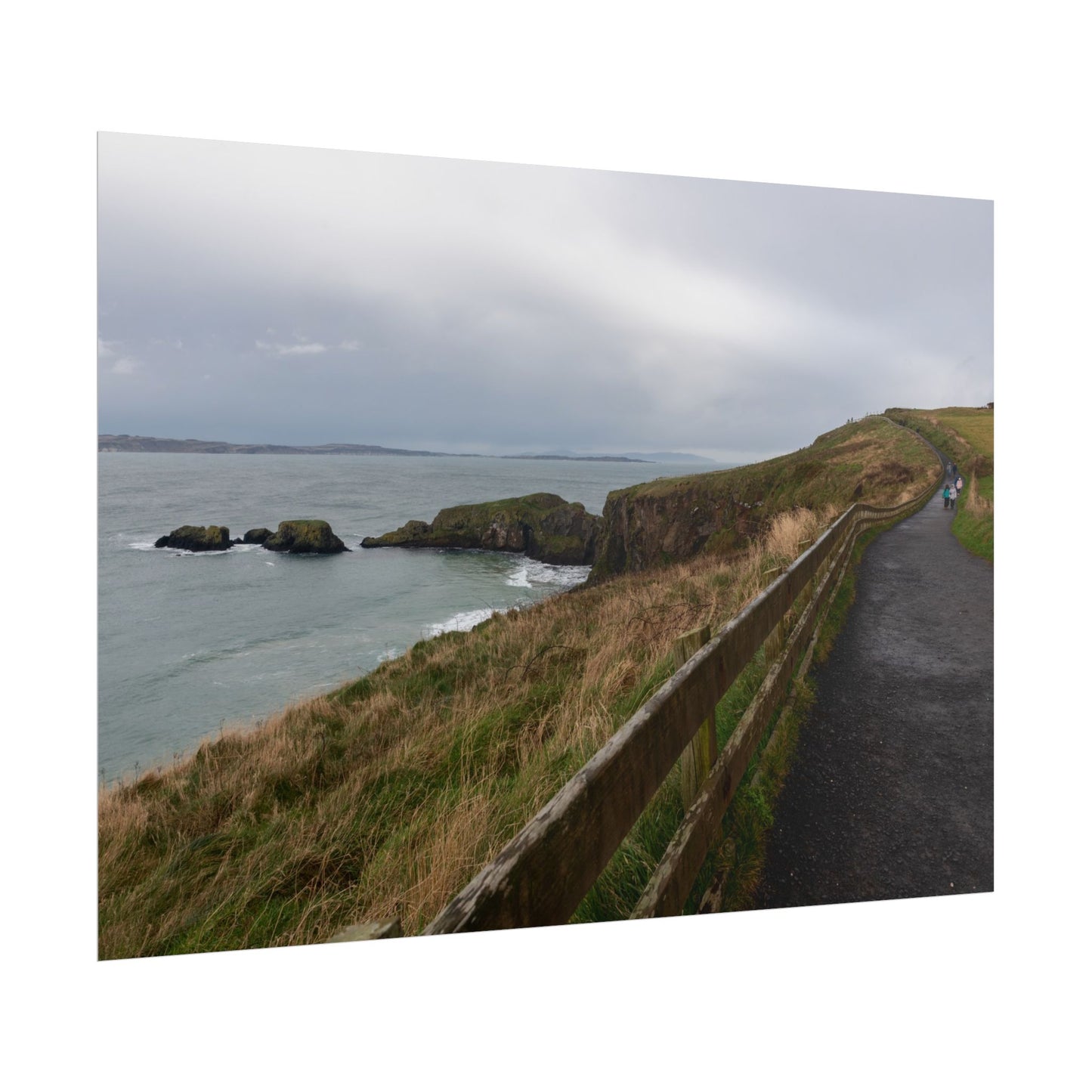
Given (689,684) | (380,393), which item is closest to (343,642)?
(380,393)

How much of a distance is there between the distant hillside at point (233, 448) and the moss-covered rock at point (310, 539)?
571 mm

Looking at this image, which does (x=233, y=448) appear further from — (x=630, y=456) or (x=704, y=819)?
(x=704, y=819)

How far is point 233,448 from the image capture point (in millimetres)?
4602

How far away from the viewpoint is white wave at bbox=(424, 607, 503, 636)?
7355 mm

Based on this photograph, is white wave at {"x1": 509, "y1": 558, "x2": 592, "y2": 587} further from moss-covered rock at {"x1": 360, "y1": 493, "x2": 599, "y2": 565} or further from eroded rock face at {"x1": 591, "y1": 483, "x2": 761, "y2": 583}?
eroded rock face at {"x1": 591, "y1": 483, "x2": 761, "y2": 583}

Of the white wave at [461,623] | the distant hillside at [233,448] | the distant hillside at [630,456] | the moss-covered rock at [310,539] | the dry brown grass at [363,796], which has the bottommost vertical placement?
the dry brown grass at [363,796]

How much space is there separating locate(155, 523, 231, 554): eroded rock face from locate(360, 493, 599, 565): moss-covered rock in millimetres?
1104

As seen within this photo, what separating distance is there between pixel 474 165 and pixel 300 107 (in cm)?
104

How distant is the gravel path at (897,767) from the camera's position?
3166 millimetres

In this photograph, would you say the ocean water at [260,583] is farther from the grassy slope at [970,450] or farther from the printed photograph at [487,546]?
the grassy slope at [970,450]

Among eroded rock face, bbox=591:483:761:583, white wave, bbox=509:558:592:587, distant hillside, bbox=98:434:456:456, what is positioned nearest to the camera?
distant hillside, bbox=98:434:456:456

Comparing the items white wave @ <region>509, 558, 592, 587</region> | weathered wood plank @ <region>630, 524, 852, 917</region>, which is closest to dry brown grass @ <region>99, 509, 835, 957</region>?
weathered wood plank @ <region>630, 524, 852, 917</region>

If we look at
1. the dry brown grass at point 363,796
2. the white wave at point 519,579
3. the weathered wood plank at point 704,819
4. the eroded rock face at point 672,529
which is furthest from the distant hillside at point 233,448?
the eroded rock face at point 672,529
